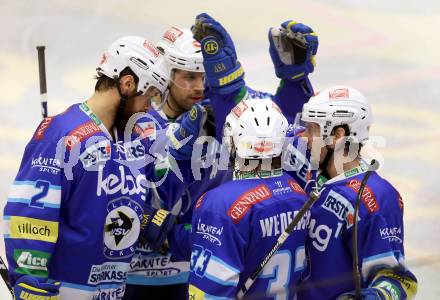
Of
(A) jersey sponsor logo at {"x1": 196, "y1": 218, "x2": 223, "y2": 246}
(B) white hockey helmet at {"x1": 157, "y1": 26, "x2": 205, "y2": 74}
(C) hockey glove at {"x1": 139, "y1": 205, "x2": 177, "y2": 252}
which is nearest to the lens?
(A) jersey sponsor logo at {"x1": 196, "y1": 218, "x2": 223, "y2": 246}

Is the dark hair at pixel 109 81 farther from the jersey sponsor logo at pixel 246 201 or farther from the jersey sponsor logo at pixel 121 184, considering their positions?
the jersey sponsor logo at pixel 246 201

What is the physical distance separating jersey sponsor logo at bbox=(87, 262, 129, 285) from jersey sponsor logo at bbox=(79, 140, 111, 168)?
40cm

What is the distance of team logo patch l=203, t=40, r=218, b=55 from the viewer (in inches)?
156

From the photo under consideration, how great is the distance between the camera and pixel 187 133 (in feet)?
13.3

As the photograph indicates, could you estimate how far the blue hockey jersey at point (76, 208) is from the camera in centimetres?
343

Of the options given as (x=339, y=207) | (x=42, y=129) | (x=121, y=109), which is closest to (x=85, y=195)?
(x=42, y=129)

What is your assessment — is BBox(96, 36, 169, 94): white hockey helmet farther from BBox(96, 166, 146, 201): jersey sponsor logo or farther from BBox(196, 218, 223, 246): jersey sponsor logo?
BBox(196, 218, 223, 246): jersey sponsor logo

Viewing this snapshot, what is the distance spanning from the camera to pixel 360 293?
3.37 m

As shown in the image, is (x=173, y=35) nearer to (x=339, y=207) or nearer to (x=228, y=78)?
(x=228, y=78)

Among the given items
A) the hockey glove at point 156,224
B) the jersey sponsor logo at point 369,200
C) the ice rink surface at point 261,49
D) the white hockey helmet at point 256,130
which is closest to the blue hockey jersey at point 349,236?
the jersey sponsor logo at point 369,200

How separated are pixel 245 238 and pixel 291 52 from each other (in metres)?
1.32

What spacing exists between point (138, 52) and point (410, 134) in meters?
2.75

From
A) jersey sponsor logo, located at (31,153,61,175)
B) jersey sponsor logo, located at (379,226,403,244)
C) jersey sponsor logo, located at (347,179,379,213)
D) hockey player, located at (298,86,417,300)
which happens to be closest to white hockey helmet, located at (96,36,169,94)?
jersey sponsor logo, located at (31,153,61,175)

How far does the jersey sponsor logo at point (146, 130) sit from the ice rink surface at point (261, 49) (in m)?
1.95
